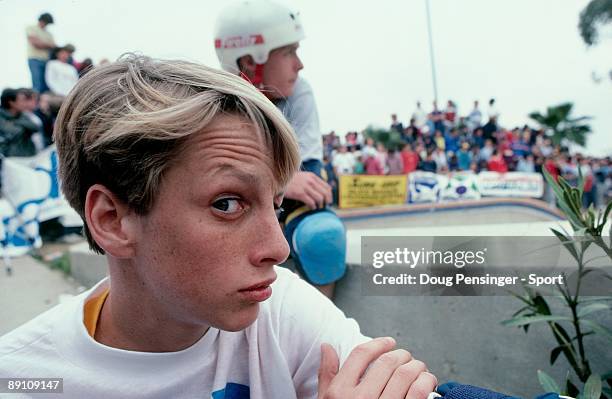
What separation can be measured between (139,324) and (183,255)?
0.82ft

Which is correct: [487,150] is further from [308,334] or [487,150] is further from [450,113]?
[308,334]

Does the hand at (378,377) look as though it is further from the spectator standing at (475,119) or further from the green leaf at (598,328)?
the spectator standing at (475,119)

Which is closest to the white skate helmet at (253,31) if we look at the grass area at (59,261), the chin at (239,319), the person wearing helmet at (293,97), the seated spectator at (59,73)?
the person wearing helmet at (293,97)

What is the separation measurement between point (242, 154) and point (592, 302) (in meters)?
1.58

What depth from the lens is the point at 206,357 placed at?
3.59 ft

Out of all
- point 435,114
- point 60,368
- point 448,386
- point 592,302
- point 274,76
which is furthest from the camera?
point 435,114

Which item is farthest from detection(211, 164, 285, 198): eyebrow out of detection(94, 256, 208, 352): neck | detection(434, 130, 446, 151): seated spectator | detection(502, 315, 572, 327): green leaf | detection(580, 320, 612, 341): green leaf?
detection(434, 130, 446, 151): seated spectator

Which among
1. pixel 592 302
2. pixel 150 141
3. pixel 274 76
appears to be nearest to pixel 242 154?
pixel 150 141

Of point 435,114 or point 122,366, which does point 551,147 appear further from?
point 122,366

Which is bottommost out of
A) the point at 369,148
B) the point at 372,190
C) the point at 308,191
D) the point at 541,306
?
the point at 372,190

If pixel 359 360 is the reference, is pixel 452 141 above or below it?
below

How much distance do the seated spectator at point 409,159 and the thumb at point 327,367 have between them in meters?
8.59

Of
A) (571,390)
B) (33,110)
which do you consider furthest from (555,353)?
(33,110)

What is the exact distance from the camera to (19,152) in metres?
5.27
